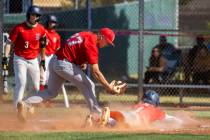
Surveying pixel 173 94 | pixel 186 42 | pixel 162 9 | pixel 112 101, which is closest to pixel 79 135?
pixel 112 101

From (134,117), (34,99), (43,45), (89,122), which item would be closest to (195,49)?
(43,45)

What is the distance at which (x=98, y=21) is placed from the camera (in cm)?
2159

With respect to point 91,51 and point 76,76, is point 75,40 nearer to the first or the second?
point 91,51

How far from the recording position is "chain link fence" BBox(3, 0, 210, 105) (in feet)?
59.0

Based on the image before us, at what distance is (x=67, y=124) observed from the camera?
41.2 ft

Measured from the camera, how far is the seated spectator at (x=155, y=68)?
62.1 ft

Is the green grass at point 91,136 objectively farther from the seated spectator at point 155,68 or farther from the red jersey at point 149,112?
the seated spectator at point 155,68

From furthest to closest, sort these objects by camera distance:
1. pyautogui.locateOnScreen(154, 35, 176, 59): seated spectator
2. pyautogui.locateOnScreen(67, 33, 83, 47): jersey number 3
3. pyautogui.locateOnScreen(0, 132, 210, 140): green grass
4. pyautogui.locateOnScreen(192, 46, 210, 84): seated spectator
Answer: pyautogui.locateOnScreen(154, 35, 176, 59): seated spectator → pyautogui.locateOnScreen(192, 46, 210, 84): seated spectator → pyautogui.locateOnScreen(67, 33, 83, 47): jersey number 3 → pyautogui.locateOnScreen(0, 132, 210, 140): green grass

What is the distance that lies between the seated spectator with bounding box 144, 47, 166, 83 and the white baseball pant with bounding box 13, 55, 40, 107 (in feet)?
17.4

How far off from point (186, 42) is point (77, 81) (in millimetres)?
15540

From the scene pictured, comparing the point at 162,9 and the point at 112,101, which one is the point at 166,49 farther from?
the point at 162,9

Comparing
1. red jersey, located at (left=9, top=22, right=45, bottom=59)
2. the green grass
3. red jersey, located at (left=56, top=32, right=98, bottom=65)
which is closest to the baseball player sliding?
red jersey, located at (left=56, top=32, right=98, bottom=65)

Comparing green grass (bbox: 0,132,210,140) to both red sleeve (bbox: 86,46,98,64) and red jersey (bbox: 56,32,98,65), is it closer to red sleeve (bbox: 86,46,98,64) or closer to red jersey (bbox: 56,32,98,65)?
red sleeve (bbox: 86,46,98,64)

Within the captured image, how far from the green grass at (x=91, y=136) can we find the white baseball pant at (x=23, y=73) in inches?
107
